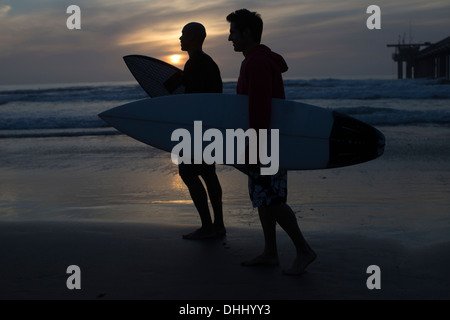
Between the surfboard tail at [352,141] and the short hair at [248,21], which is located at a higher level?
the short hair at [248,21]

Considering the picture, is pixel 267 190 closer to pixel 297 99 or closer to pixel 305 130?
pixel 305 130

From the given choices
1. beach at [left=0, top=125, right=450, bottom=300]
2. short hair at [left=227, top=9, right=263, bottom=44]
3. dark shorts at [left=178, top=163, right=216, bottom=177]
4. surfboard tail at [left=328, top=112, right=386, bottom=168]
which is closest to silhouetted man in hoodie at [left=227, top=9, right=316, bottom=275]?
short hair at [left=227, top=9, right=263, bottom=44]

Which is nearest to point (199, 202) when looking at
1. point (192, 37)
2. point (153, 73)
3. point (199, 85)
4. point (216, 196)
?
point (216, 196)

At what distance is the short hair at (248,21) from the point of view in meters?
2.86

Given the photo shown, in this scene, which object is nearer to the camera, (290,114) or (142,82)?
(290,114)

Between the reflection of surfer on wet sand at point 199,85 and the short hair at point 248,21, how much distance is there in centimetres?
79

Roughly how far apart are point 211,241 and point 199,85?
1091 millimetres

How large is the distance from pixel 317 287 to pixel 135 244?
4.50 feet

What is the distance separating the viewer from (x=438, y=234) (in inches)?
148

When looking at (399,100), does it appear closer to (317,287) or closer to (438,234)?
(438,234)

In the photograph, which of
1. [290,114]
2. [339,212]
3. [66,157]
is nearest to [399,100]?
[66,157]

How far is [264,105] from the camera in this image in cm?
271

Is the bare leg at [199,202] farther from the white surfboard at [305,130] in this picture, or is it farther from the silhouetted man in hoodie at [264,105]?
the silhouetted man in hoodie at [264,105]

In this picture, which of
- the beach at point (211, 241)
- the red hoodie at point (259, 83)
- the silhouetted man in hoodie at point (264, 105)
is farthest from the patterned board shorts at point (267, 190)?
the beach at point (211, 241)
